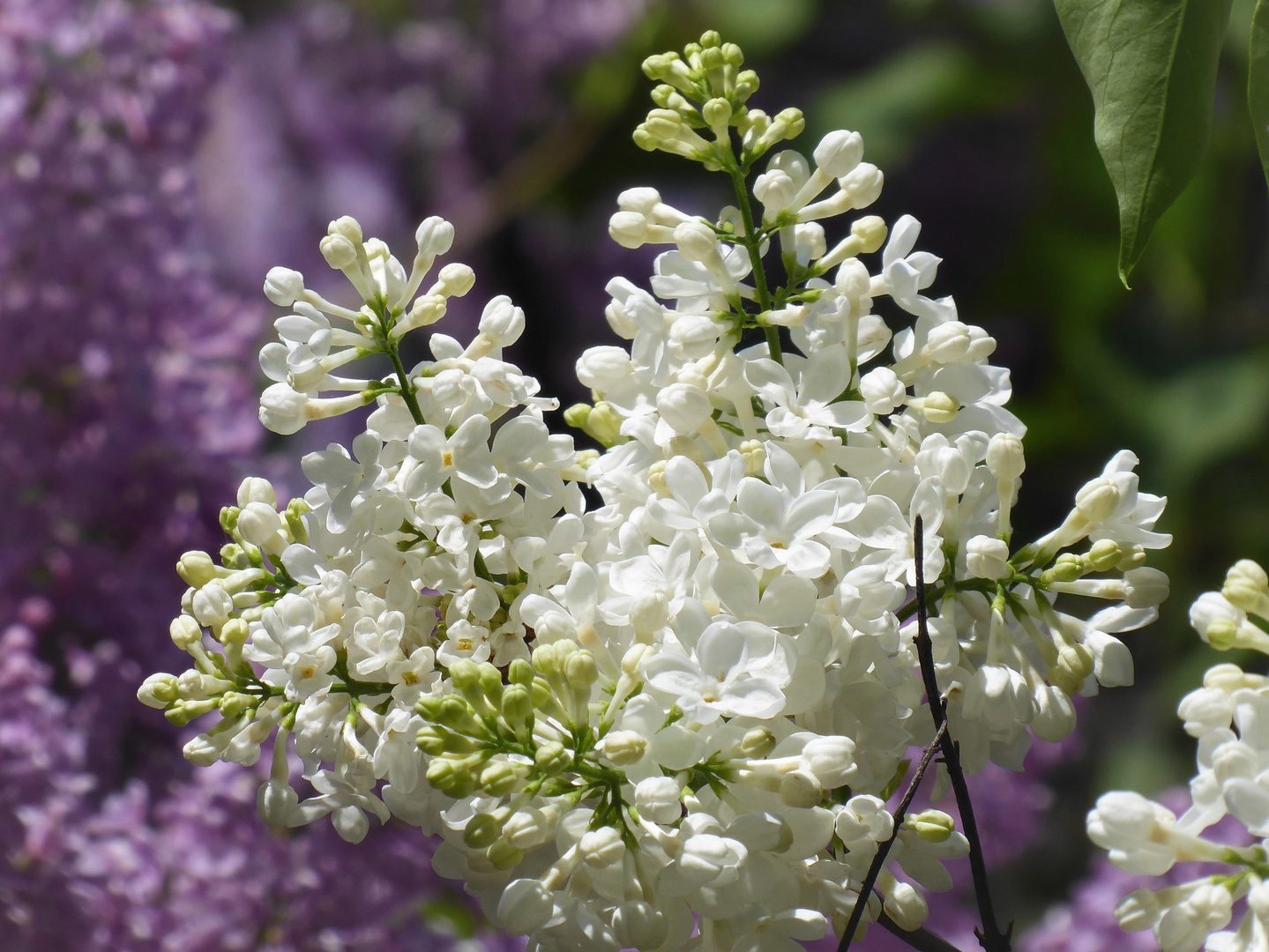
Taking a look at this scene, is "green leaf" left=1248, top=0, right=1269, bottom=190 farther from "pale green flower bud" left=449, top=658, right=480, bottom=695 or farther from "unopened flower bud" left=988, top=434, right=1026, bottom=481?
"pale green flower bud" left=449, top=658, right=480, bottom=695

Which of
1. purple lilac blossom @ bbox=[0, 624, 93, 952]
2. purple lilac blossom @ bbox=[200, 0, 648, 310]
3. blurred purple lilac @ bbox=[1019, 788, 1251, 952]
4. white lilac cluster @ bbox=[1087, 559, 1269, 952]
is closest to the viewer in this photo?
white lilac cluster @ bbox=[1087, 559, 1269, 952]

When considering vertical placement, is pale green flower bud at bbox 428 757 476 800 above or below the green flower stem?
below

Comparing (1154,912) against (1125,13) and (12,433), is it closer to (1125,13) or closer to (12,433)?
(1125,13)

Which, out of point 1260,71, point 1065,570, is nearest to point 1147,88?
point 1260,71

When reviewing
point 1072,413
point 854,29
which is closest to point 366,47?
point 854,29

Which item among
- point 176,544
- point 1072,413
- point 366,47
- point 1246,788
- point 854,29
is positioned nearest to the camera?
point 1246,788

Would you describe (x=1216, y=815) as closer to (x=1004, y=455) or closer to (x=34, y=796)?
(x=1004, y=455)

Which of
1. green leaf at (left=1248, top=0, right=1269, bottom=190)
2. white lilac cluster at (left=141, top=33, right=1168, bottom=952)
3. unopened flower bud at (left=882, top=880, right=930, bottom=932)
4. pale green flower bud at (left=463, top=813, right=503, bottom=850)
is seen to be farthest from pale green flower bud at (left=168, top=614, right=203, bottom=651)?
green leaf at (left=1248, top=0, right=1269, bottom=190)
